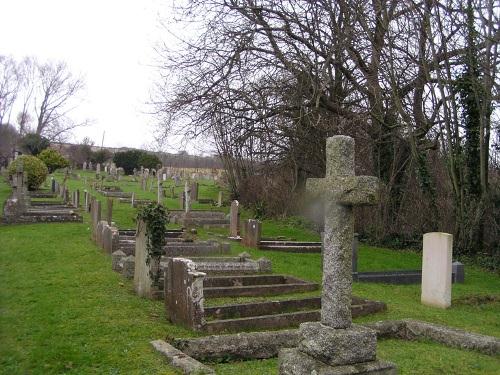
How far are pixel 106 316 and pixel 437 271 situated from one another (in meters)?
6.26

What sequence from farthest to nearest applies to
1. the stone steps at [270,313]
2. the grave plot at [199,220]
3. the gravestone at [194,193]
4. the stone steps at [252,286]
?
the gravestone at [194,193], the grave plot at [199,220], the stone steps at [252,286], the stone steps at [270,313]

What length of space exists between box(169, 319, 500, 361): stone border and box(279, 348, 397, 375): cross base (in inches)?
60.2

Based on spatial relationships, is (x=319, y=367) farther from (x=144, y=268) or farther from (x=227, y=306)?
(x=144, y=268)


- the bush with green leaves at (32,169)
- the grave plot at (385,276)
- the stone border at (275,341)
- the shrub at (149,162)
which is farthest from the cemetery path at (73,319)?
the shrub at (149,162)

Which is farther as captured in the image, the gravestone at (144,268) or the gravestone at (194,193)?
the gravestone at (194,193)

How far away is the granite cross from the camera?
473 cm

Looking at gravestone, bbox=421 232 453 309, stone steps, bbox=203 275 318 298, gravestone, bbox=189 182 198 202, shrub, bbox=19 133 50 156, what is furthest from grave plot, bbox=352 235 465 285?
shrub, bbox=19 133 50 156

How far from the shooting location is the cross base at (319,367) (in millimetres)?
4492

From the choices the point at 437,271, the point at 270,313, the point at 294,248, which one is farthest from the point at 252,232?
the point at 270,313

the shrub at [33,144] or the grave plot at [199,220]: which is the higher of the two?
the shrub at [33,144]

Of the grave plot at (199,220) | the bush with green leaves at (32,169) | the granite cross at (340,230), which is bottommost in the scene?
the grave plot at (199,220)

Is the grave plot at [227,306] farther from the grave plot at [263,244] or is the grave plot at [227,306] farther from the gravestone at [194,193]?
the gravestone at [194,193]

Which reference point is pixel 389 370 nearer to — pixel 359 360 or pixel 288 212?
pixel 359 360

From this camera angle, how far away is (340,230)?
15.8 feet
